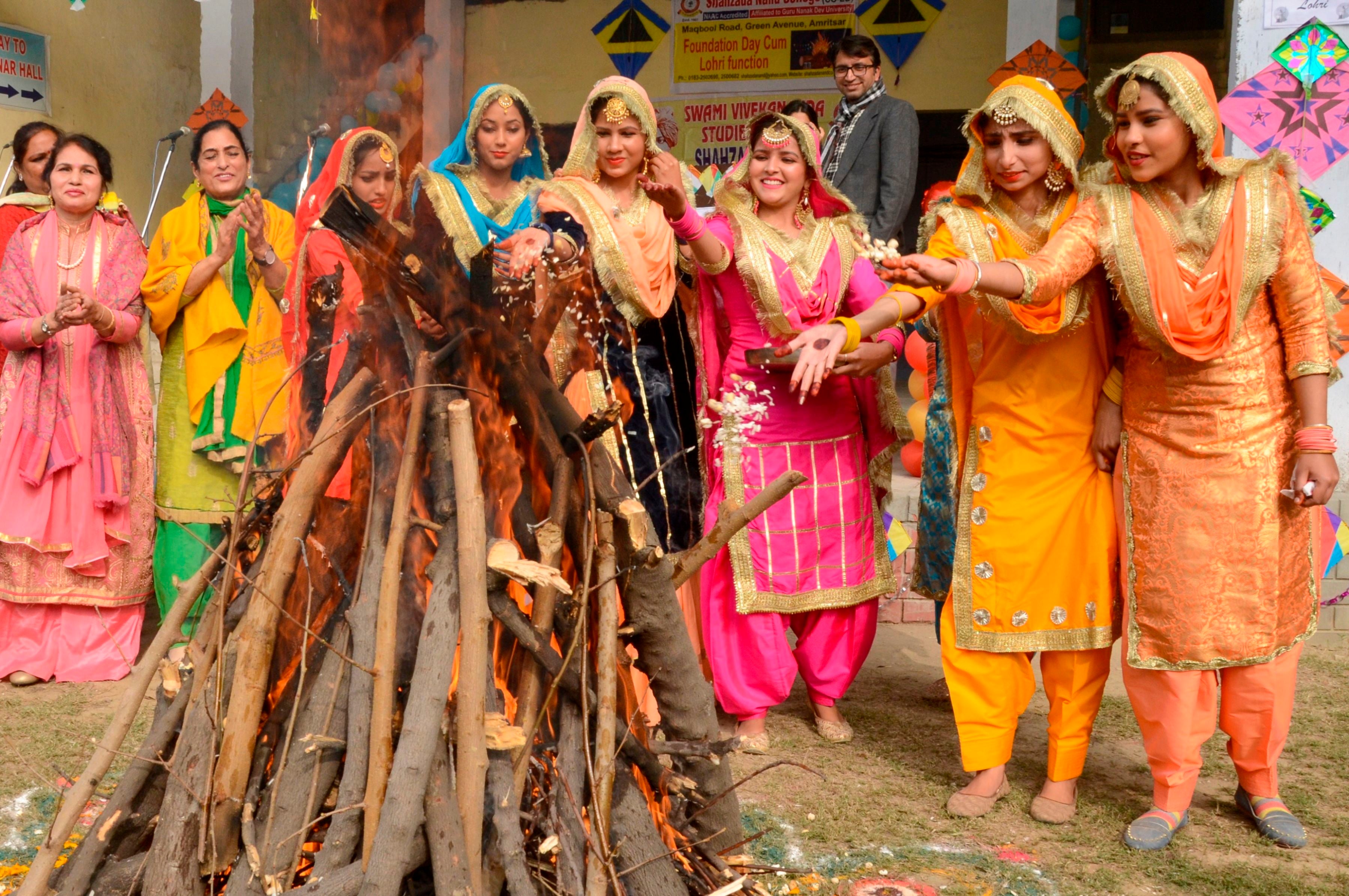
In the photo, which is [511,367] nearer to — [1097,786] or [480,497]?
[480,497]

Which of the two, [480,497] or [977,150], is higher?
[977,150]

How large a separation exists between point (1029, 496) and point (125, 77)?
284 inches

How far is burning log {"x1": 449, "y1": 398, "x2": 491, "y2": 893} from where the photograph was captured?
2018 millimetres

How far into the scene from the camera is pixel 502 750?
214 centimetres

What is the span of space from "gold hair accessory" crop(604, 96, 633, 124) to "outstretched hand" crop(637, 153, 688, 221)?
1.18 ft

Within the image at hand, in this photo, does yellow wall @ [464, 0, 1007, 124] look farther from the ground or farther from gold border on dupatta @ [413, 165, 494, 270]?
the ground

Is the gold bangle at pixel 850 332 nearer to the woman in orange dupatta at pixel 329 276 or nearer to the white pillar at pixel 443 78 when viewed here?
the woman in orange dupatta at pixel 329 276

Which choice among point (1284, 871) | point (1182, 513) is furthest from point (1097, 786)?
point (1182, 513)

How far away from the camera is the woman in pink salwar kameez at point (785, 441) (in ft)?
12.9

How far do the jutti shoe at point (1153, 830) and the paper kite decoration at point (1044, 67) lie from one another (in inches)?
182

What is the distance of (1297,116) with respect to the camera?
4.92m

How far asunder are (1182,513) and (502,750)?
77.4 inches

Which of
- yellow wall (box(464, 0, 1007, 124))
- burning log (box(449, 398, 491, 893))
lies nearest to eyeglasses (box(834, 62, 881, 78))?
yellow wall (box(464, 0, 1007, 124))

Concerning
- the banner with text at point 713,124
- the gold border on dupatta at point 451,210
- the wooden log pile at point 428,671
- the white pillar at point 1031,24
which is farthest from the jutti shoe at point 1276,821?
the banner with text at point 713,124
